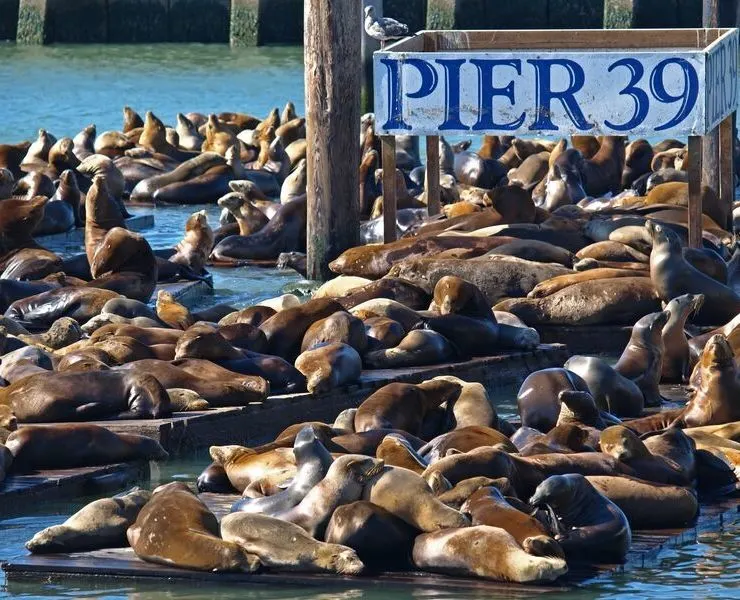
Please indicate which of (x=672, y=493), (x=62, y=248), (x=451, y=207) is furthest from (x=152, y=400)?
(x=62, y=248)

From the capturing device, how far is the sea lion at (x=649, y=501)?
5594mm

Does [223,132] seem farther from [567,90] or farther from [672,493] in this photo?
[672,493]

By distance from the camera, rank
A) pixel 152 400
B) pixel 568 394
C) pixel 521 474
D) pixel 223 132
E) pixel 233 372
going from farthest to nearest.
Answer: pixel 223 132
pixel 233 372
pixel 152 400
pixel 568 394
pixel 521 474

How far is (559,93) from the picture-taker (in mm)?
10273

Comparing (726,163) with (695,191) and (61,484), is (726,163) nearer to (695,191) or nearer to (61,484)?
(695,191)

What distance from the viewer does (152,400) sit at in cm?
696

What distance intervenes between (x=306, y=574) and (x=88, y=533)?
0.77m

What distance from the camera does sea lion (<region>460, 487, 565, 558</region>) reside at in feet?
16.4

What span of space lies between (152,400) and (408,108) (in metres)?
3.96

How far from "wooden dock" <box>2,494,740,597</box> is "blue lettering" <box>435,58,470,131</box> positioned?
203 inches

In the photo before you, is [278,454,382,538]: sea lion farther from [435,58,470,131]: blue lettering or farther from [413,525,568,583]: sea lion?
[435,58,470,131]: blue lettering

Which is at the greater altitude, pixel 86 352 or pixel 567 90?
pixel 567 90

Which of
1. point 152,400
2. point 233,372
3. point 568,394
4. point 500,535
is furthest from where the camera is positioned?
point 233,372

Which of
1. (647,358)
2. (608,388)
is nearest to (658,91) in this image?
(647,358)
